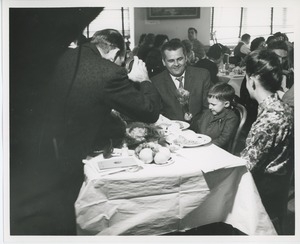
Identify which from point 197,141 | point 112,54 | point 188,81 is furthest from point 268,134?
point 112,54

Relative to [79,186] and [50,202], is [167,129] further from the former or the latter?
[50,202]

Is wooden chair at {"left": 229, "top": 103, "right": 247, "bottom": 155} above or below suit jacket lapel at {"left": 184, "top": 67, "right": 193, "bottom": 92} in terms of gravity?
below

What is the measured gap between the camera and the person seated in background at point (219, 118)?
168 centimetres

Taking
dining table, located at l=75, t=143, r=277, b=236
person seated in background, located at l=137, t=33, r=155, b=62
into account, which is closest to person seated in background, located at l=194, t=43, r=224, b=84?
person seated in background, located at l=137, t=33, r=155, b=62

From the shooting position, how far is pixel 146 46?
1.68 meters

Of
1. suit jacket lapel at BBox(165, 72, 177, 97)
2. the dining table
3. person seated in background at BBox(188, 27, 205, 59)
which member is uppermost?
person seated in background at BBox(188, 27, 205, 59)

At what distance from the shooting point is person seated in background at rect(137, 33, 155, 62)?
1.68 metres

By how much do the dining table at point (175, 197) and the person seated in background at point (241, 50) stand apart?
0.46 metres

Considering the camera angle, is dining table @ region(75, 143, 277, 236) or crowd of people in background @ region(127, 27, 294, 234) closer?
dining table @ region(75, 143, 277, 236)

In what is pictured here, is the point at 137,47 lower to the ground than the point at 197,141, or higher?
higher

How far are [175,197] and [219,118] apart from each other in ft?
1.46

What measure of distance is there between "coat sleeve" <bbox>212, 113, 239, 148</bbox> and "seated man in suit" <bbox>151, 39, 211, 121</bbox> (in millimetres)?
138

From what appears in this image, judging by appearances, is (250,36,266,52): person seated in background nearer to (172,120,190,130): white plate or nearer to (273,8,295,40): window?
(273,8,295,40): window

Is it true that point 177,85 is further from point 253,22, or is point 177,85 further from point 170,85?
point 253,22
